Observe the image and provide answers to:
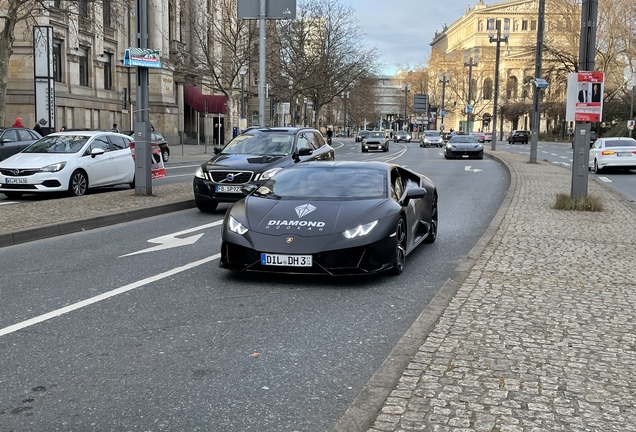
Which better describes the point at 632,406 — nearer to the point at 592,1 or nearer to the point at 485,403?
the point at 485,403

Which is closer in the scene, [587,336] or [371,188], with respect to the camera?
[587,336]

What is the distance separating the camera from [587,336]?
5.19 m

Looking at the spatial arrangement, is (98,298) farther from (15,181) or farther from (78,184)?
(78,184)

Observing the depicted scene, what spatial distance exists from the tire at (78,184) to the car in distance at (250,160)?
132 inches

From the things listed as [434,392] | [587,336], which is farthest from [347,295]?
[434,392]

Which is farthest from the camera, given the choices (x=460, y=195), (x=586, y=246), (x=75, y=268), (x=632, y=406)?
(x=460, y=195)

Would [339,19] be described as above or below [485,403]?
above

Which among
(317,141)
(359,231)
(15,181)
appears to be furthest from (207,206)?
(359,231)

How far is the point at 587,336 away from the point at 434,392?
1.79 m

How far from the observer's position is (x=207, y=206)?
44.5 ft

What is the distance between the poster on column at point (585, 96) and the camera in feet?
43.0

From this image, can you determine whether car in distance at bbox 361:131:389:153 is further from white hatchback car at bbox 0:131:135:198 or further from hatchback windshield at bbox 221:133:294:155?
hatchback windshield at bbox 221:133:294:155

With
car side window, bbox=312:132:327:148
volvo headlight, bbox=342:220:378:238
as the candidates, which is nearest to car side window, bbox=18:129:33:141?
car side window, bbox=312:132:327:148

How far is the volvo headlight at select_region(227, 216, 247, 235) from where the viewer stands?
7.26 meters
